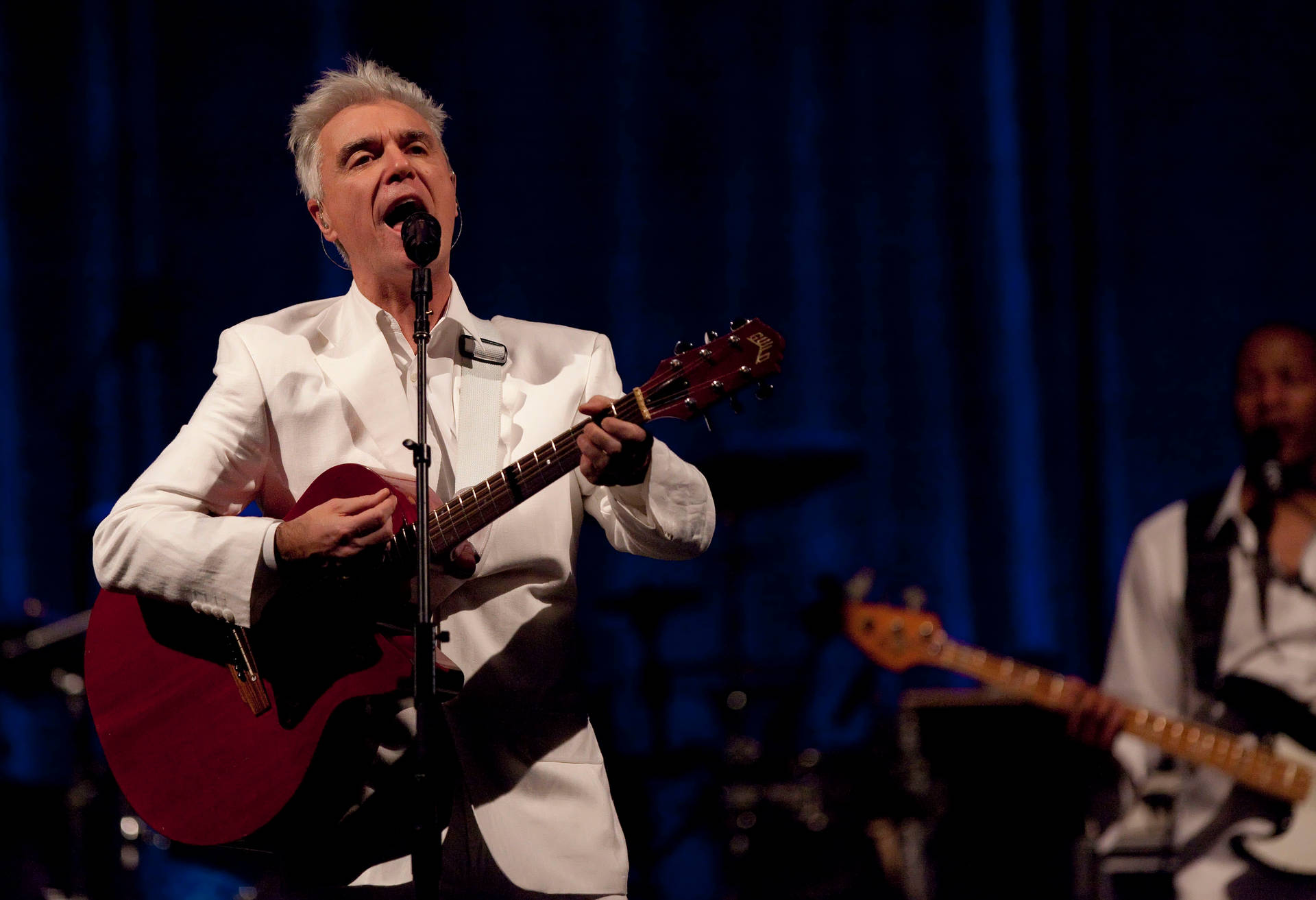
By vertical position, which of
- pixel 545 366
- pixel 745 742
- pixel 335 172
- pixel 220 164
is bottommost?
pixel 745 742

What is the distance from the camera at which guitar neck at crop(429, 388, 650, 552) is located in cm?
217

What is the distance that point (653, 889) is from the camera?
5113 mm

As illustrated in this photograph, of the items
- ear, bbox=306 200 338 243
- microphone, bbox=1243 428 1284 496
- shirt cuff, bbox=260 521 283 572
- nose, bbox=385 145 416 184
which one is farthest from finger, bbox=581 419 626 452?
microphone, bbox=1243 428 1284 496

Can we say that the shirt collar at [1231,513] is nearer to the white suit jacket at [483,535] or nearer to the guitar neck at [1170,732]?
the guitar neck at [1170,732]

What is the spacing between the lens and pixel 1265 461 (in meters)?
4.23

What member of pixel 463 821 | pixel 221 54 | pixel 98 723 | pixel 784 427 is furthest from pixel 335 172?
pixel 221 54

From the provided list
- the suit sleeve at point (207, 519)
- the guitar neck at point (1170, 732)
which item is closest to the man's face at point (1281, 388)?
the guitar neck at point (1170, 732)

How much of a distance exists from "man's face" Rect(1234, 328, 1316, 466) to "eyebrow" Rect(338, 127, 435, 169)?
312 centimetres

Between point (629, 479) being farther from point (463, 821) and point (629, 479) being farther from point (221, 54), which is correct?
point (221, 54)

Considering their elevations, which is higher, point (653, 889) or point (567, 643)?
point (567, 643)

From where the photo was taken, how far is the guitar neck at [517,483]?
217cm

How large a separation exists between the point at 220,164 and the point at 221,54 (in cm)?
50

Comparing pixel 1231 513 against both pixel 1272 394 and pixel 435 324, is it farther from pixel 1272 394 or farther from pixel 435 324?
pixel 435 324

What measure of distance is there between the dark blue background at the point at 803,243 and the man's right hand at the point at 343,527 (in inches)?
134
